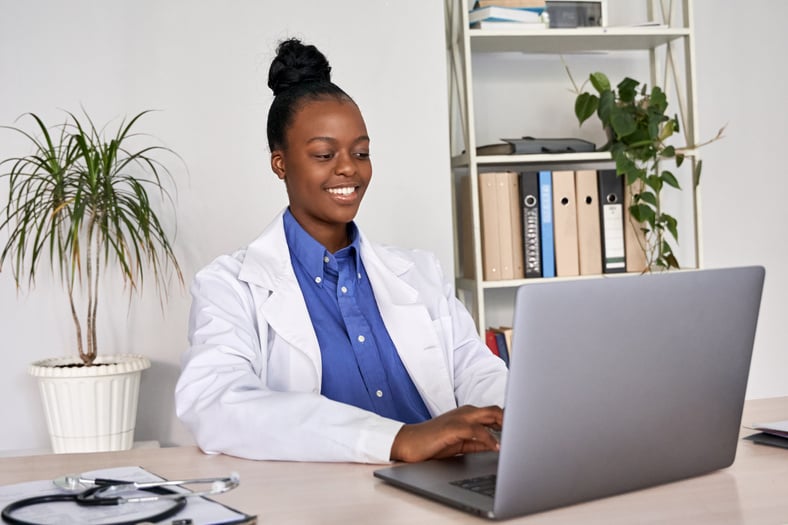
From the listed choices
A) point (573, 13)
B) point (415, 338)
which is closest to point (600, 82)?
point (573, 13)

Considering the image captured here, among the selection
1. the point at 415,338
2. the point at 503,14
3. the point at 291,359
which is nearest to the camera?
the point at 291,359

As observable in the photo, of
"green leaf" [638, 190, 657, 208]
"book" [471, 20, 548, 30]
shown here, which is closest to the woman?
"book" [471, 20, 548, 30]

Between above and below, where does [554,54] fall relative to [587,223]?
above

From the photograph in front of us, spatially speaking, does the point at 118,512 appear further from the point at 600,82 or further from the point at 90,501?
the point at 600,82

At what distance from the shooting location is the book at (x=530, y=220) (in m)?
3.06

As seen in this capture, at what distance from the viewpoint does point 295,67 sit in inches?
77.2

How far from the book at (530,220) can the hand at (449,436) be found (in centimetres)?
186

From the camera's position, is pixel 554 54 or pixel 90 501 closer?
pixel 90 501

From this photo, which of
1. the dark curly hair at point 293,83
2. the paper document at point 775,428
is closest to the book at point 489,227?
the dark curly hair at point 293,83

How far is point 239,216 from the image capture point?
2840 mm

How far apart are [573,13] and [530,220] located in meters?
0.72

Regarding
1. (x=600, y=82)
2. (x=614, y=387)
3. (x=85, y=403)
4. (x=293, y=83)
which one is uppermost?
(x=600, y=82)

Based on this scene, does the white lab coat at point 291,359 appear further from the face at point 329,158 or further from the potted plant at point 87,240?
the potted plant at point 87,240

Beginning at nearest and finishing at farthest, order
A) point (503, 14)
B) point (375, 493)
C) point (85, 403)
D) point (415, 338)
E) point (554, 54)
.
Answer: point (375, 493), point (415, 338), point (85, 403), point (503, 14), point (554, 54)
